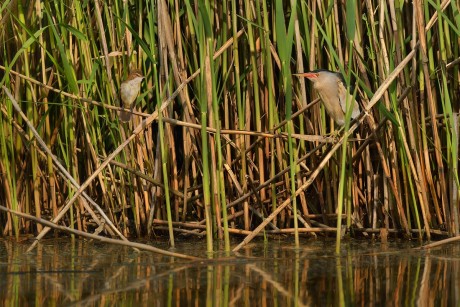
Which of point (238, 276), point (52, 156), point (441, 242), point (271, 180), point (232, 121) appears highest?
point (232, 121)

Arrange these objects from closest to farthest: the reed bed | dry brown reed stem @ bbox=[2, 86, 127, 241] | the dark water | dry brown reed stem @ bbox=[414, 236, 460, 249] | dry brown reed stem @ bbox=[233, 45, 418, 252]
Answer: the dark water, dry brown reed stem @ bbox=[414, 236, 460, 249], dry brown reed stem @ bbox=[233, 45, 418, 252], dry brown reed stem @ bbox=[2, 86, 127, 241], the reed bed

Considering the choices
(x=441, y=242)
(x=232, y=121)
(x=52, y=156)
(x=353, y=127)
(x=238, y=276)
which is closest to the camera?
(x=238, y=276)

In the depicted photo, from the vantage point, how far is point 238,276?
421cm

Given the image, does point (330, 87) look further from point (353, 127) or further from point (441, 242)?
point (441, 242)

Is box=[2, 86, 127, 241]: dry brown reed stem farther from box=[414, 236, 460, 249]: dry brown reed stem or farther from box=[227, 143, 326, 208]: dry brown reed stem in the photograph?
box=[414, 236, 460, 249]: dry brown reed stem

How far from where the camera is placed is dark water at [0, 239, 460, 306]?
12.0ft

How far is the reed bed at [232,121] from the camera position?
5.16m

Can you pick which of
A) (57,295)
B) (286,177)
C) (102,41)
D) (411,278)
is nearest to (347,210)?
(286,177)

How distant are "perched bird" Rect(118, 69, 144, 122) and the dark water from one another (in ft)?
2.39

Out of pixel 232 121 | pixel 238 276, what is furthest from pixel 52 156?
pixel 238 276

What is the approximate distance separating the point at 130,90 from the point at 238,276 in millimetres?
1462

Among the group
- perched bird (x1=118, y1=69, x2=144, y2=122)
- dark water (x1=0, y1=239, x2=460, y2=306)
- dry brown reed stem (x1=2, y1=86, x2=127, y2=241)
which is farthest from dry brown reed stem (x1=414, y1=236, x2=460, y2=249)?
perched bird (x1=118, y1=69, x2=144, y2=122)

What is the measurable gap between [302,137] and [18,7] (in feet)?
5.79

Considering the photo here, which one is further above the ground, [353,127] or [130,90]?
[130,90]
